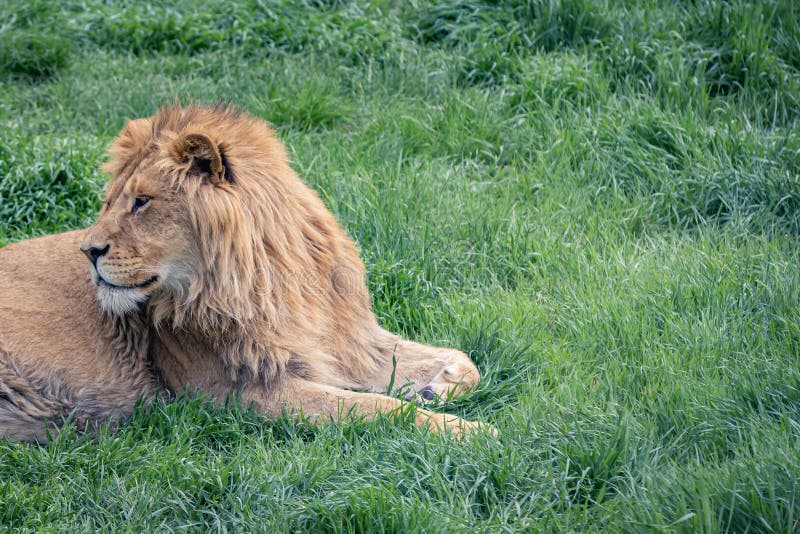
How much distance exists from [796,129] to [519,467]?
366 centimetres

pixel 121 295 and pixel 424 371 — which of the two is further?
pixel 424 371

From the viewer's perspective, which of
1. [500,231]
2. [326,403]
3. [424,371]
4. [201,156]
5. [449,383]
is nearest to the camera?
[201,156]

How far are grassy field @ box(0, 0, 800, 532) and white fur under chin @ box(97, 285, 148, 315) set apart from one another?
47 centimetres

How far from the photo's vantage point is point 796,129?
5.86 m

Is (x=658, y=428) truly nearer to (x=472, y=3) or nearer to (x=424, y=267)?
(x=424, y=267)

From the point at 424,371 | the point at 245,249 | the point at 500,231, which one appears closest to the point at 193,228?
the point at 245,249

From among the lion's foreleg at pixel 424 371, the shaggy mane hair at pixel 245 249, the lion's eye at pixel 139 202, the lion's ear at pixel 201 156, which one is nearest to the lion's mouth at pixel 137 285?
the shaggy mane hair at pixel 245 249

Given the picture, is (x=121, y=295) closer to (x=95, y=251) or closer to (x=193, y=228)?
(x=95, y=251)

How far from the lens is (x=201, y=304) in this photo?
3797 mm

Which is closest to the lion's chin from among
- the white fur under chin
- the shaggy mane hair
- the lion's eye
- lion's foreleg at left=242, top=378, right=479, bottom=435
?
the white fur under chin

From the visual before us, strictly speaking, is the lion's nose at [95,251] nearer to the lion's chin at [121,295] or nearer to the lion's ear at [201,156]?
the lion's chin at [121,295]

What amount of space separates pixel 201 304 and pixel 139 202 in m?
0.49

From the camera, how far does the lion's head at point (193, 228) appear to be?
3.72 meters

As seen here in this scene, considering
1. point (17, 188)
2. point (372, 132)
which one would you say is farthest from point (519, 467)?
point (17, 188)
